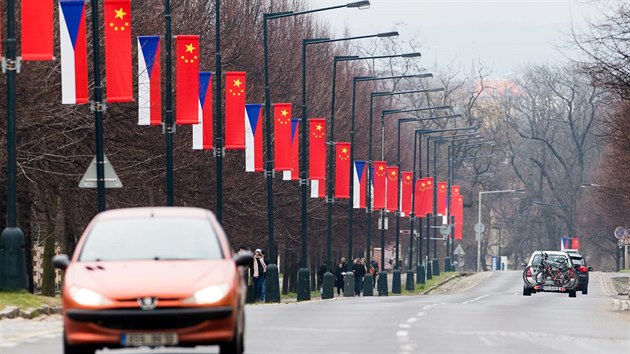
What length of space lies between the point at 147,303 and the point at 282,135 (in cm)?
3371

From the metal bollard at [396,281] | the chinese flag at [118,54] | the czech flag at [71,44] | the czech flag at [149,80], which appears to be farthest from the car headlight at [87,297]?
the metal bollard at [396,281]

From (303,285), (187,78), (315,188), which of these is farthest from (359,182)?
(187,78)

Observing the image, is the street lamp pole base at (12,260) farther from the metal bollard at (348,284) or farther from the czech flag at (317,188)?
the metal bollard at (348,284)

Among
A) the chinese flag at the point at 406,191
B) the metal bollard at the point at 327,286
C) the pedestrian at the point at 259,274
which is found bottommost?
the metal bollard at the point at 327,286

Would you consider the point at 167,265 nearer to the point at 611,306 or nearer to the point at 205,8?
the point at 611,306

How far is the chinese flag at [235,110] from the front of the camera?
44188 mm

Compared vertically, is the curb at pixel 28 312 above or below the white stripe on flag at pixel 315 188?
below

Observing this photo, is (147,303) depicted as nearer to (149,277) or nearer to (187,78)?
(149,277)

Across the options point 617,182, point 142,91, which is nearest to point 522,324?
point 142,91

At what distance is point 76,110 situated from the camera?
41.4m

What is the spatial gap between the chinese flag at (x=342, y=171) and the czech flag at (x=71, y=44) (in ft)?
83.3

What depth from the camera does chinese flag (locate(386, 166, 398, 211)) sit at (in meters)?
70.8

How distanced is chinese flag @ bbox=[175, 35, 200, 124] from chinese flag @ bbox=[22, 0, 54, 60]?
8532mm

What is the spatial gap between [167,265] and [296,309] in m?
18.1
